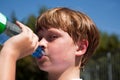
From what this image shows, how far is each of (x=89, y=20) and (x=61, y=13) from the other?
134mm

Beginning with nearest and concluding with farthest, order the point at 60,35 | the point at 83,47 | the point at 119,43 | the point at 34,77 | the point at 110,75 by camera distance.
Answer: the point at 60,35
the point at 83,47
the point at 110,75
the point at 34,77
the point at 119,43

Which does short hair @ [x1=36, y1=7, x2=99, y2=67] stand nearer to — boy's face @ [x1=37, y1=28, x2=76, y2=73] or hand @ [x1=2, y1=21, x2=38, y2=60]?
boy's face @ [x1=37, y1=28, x2=76, y2=73]

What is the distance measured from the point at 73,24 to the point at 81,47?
0.35 feet

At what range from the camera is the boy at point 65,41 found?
1.30m

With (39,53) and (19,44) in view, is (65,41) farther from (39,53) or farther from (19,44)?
(19,44)

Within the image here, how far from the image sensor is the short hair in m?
1.39

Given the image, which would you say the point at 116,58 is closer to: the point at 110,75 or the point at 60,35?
the point at 110,75

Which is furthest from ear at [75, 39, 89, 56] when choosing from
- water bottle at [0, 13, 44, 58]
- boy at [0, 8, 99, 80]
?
water bottle at [0, 13, 44, 58]

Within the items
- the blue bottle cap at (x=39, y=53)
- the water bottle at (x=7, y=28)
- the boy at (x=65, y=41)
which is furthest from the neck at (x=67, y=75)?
the water bottle at (x=7, y=28)

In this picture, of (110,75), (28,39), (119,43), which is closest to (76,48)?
(28,39)

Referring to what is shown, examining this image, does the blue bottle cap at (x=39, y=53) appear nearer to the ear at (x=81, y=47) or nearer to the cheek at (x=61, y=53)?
the cheek at (x=61, y=53)

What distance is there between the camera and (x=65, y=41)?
4.42 ft

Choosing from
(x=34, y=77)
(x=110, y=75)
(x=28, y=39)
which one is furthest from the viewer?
(x=34, y=77)

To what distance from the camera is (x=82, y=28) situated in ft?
4.71
